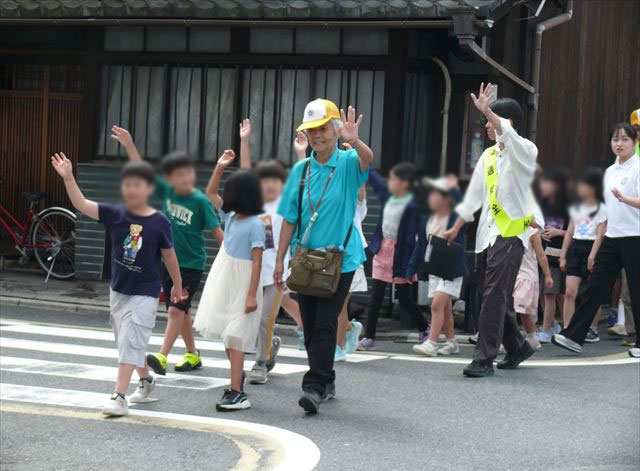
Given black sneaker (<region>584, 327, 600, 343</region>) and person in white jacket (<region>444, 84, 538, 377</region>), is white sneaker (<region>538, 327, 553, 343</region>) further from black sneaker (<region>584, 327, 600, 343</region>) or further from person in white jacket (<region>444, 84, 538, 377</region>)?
person in white jacket (<region>444, 84, 538, 377</region>)

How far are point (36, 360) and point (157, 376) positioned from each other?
4.48ft

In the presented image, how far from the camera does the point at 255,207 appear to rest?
137 cm

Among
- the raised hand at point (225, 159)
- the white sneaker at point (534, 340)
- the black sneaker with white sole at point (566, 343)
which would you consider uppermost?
the raised hand at point (225, 159)

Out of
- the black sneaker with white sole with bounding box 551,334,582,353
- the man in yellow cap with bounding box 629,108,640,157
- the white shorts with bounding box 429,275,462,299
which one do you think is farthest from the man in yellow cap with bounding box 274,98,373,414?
the black sneaker with white sole with bounding box 551,334,582,353

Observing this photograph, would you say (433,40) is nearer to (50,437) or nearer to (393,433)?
(393,433)

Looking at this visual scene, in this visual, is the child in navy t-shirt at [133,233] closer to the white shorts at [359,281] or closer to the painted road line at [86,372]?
the painted road line at [86,372]

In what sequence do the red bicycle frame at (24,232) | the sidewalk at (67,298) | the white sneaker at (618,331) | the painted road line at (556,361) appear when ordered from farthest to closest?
the sidewalk at (67,298) → the white sneaker at (618,331) → the painted road line at (556,361) → the red bicycle frame at (24,232)

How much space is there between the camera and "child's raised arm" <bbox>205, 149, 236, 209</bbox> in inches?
56.6

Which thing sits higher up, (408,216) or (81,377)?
(408,216)

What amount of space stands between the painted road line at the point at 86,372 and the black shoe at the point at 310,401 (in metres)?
1.21

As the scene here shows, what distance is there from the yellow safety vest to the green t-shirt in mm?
375

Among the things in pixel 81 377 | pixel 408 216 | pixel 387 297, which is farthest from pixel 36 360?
pixel 408 216

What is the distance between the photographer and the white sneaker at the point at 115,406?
7.12 meters

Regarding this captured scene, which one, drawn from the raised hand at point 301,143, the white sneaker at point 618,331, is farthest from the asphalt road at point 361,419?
the raised hand at point 301,143
